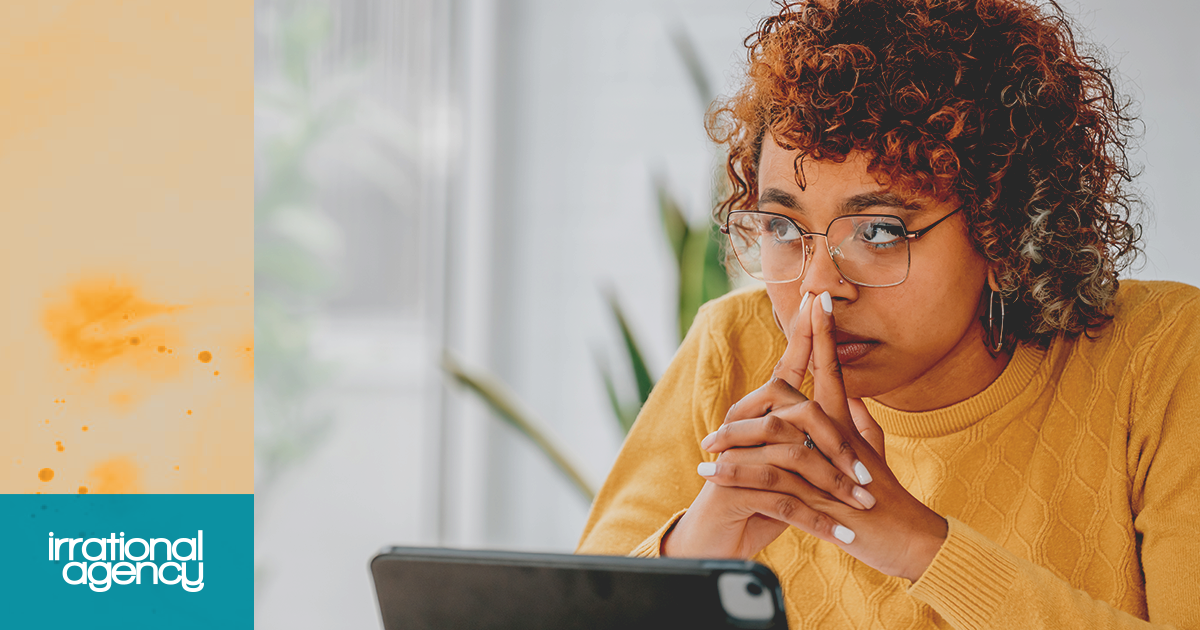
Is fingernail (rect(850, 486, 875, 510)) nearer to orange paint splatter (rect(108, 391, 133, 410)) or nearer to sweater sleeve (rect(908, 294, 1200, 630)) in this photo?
sweater sleeve (rect(908, 294, 1200, 630))

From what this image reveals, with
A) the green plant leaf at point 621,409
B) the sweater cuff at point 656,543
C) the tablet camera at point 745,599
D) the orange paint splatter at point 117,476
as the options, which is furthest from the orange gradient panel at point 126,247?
the tablet camera at point 745,599

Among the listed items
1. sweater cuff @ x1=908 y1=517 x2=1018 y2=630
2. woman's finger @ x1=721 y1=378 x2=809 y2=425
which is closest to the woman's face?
woman's finger @ x1=721 y1=378 x2=809 y2=425

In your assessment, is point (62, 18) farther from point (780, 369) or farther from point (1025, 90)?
point (1025, 90)

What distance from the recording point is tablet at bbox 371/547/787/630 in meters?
0.47

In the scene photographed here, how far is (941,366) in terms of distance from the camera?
3.60ft

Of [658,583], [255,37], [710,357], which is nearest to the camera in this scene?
[658,583]

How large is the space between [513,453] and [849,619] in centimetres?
154

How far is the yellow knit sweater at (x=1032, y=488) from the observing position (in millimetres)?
835

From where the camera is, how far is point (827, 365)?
3.07ft

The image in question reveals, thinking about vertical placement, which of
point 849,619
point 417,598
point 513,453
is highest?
point 417,598

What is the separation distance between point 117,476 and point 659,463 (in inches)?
45.5

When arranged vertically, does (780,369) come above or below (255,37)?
below

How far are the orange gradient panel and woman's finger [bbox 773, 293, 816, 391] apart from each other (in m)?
1.25

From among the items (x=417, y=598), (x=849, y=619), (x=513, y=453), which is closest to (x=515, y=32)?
(x=513, y=453)
